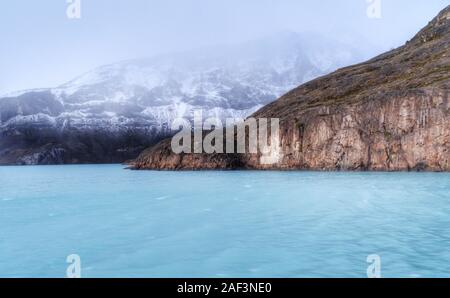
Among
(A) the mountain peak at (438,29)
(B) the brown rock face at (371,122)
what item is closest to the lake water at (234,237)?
(B) the brown rock face at (371,122)

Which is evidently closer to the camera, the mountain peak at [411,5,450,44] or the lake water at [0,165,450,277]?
the lake water at [0,165,450,277]

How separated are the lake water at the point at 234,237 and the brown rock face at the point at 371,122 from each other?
4644cm

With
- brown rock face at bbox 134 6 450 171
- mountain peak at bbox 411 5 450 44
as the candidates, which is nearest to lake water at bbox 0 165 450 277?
brown rock face at bbox 134 6 450 171

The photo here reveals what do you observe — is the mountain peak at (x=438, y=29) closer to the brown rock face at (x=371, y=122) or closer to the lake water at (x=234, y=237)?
the brown rock face at (x=371, y=122)

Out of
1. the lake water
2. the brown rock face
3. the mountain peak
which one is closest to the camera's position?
the lake water

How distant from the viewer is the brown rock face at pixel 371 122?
8369cm

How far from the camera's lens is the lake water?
18.1m

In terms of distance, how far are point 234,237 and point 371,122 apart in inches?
2936

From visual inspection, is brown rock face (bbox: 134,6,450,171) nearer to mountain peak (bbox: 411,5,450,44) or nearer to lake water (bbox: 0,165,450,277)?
mountain peak (bbox: 411,5,450,44)

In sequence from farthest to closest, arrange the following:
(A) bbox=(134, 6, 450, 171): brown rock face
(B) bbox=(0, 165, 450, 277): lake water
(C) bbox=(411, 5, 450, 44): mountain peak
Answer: (C) bbox=(411, 5, 450, 44): mountain peak < (A) bbox=(134, 6, 450, 171): brown rock face < (B) bbox=(0, 165, 450, 277): lake water

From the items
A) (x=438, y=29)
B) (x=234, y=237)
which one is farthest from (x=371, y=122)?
(x=234, y=237)

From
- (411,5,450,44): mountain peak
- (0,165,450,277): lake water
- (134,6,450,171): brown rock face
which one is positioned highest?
(411,5,450,44): mountain peak

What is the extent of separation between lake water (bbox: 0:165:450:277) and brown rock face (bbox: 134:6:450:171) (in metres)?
46.4
